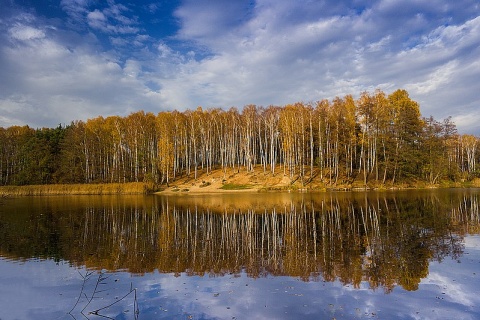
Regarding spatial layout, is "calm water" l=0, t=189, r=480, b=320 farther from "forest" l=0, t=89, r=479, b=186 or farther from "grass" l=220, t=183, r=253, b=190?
"forest" l=0, t=89, r=479, b=186

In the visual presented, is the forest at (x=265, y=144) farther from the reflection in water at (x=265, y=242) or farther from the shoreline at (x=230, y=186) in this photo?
the reflection in water at (x=265, y=242)

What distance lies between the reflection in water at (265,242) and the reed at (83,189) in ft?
126

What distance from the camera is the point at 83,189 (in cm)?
7238

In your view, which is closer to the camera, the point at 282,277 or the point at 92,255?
the point at 282,277

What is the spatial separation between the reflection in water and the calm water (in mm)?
72

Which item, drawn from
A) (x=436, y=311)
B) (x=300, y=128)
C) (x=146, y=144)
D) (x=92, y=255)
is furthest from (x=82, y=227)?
(x=146, y=144)

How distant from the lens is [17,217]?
3353cm

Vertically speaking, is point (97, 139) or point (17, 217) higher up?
point (97, 139)

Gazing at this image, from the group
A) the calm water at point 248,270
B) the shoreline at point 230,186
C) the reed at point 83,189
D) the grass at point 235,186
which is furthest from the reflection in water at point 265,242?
the reed at point 83,189

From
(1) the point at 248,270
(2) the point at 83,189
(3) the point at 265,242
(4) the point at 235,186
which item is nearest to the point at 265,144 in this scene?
(4) the point at 235,186

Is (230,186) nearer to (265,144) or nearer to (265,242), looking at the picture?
(265,144)

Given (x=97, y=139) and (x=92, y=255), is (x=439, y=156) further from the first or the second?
(x=97, y=139)

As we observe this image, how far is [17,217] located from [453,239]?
36.4m

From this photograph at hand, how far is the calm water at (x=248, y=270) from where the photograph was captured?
10.2 metres
